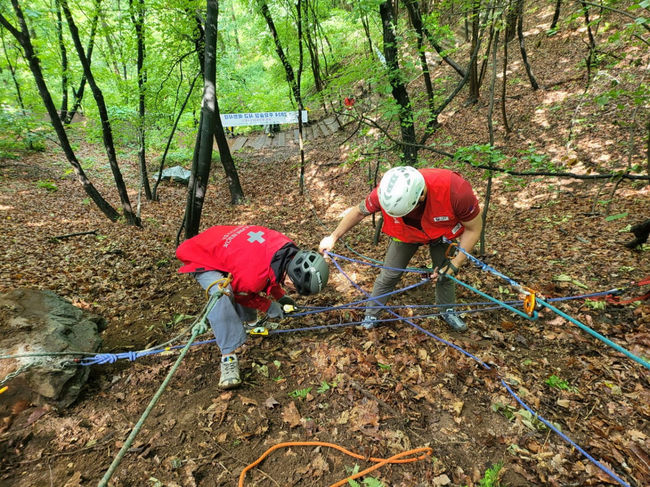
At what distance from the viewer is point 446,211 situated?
3.21 m

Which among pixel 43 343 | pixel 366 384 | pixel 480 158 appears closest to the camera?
pixel 43 343

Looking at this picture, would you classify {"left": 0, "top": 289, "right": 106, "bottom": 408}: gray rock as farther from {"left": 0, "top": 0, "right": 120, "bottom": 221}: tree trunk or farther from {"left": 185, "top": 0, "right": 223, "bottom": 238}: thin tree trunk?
{"left": 0, "top": 0, "right": 120, "bottom": 221}: tree trunk

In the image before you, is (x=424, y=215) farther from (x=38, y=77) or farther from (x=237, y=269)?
(x=38, y=77)

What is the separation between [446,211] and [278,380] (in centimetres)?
261

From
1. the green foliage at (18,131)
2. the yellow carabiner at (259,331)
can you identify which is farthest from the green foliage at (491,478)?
the green foliage at (18,131)

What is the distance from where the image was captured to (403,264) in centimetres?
385

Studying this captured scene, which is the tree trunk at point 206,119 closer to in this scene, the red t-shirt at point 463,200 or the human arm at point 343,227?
the human arm at point 343,227

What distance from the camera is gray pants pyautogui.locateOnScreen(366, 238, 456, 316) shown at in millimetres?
3754

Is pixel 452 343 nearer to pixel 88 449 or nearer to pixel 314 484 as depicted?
pixel 314 484

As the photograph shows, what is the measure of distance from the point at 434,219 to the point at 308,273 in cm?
155

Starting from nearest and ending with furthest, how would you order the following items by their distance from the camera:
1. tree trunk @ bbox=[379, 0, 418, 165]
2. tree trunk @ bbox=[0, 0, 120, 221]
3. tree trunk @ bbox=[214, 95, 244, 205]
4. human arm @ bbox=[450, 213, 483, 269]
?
human arm @ bbox=[450, 213, 483, 269]
tree trunk @ bbox=[379, 0, 418, 165]
tree trunk @ bbox=[0, 0, 120, 221]
tree trunk @ bbox=[214, 95, 244, 205]

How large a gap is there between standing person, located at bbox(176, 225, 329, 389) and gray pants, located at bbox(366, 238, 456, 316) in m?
1.24

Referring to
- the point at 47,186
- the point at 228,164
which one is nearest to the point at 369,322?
the point at 228,164

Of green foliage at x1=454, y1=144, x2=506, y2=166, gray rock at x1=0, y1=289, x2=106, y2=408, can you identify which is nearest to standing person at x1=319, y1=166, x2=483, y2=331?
green foliage at x1=454, y1=144, x2=506, y2=166
